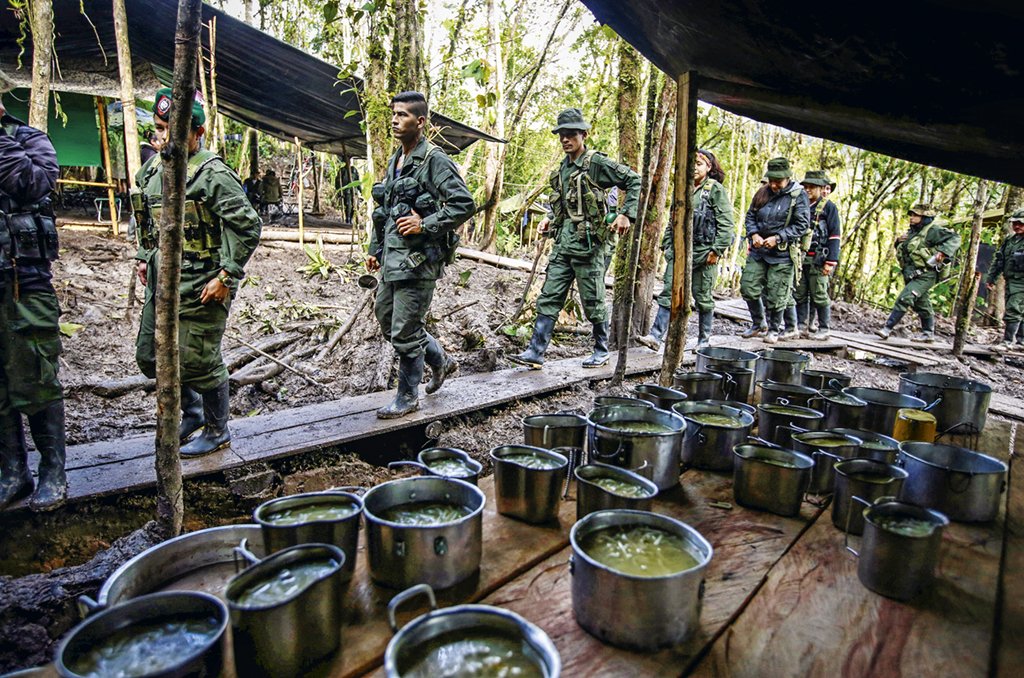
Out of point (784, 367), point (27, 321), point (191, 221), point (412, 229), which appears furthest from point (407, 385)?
point (784, 367)

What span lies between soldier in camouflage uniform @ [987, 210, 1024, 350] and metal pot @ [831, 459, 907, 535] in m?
9.59

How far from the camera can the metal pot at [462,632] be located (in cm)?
108

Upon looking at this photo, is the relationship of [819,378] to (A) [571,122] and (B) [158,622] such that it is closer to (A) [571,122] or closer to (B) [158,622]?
(A) [571,122]

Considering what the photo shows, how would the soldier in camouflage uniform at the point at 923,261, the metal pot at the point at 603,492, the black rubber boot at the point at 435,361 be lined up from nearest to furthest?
the metal pot at the point at 603,492 → the black rubber boot at the point at 435,361 → the soldier in camouflage uniform at the point at 923,261

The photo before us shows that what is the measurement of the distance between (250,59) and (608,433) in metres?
8.83

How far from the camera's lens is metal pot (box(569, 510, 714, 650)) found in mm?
1312

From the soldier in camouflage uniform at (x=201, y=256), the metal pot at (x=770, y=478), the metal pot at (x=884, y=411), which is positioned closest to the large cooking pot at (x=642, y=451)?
the metal pot at (x=770, y=478)

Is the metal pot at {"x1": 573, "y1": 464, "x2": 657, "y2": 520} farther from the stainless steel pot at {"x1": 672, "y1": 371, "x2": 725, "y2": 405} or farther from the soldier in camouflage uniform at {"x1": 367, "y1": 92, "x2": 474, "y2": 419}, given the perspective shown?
the soldier in camouflage uniform at {"x1": 367, "y1": 92, "x2": 474, "y2": 419}

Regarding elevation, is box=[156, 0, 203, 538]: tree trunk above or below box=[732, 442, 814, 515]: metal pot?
above

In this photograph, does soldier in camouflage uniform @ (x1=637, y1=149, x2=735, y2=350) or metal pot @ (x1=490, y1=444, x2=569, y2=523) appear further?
soldier in camouflage uniform @ (x1=637, y1=149, x2=735, y2=350)

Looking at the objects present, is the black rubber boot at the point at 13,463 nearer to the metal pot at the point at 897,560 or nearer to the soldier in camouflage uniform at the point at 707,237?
the metal pot at the point at 897,560

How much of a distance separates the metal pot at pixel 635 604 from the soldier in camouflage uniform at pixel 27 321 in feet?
8.95

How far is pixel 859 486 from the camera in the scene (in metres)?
2.04

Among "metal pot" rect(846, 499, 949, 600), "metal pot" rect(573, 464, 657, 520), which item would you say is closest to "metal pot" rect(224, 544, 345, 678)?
"metal pot" rect(573, 464, 657, 520)
